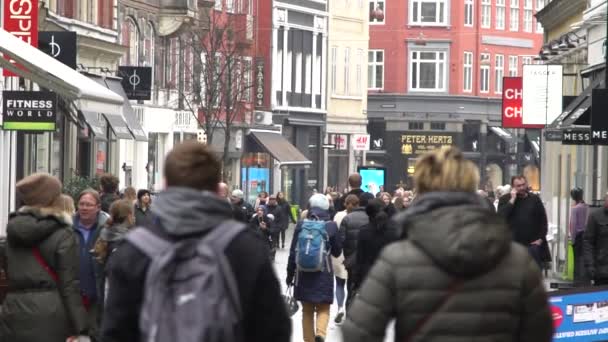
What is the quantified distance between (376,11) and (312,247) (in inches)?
2747

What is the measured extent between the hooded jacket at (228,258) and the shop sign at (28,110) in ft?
65.0

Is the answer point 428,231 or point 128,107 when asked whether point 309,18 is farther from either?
point 428,231

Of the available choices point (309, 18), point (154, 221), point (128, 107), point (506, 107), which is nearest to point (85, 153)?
point (128, 107)

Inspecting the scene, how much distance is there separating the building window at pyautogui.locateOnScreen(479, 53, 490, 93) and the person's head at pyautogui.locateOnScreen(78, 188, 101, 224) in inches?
3254

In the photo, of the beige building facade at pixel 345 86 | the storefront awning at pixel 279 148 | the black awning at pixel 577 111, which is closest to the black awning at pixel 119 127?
the black awning at pixel 577 111

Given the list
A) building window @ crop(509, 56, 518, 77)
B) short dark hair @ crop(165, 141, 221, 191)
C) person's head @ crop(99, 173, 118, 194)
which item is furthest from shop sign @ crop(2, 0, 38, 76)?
building window @ crop(509, 56, 518, 77)

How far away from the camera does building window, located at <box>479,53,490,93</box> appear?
9562cm

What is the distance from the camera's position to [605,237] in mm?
18609

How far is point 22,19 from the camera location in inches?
1270

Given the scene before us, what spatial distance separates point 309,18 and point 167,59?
21.7 meters

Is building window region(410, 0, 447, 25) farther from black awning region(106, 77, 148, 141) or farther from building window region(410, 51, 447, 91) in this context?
black awning region(106, 77, 148, 141)

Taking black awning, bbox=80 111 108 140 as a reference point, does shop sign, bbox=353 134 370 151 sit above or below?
below

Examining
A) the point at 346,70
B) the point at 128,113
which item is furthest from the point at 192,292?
the point at 346,70

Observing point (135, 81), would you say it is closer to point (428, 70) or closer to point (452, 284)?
point (452, 284)
